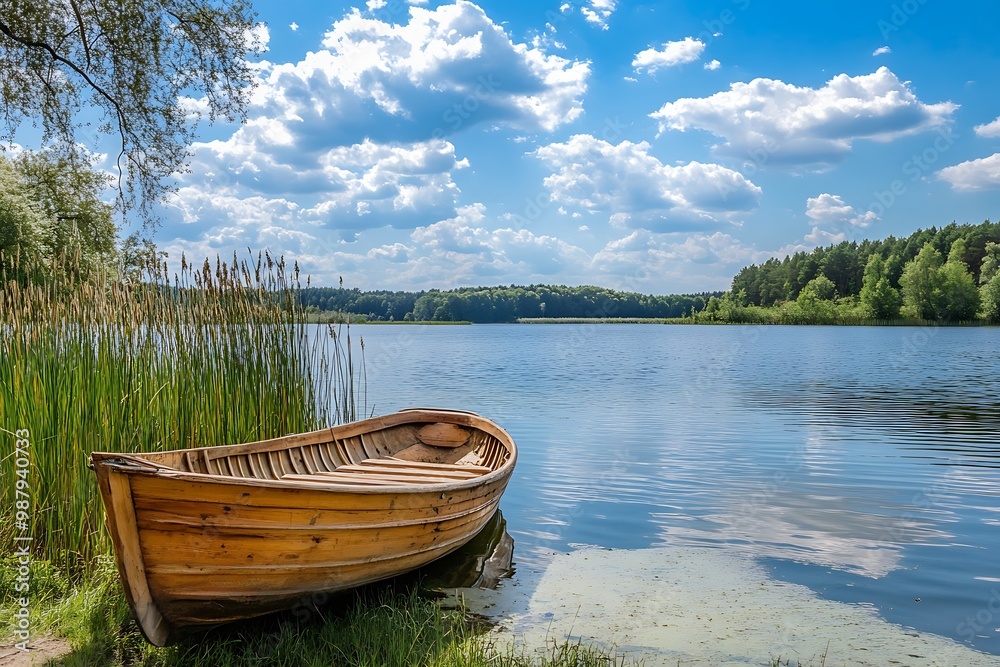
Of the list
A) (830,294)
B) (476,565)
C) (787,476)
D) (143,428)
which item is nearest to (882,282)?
(830,294)

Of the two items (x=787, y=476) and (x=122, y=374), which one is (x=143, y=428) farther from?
(x=787, y=476)

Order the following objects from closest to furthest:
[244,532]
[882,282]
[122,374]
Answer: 1. [244,532]
2. [122,374]
3. [882,282]

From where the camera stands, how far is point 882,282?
75.8 meters

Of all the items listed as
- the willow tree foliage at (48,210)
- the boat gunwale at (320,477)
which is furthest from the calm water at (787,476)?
the willow tree foliage at (48,210)

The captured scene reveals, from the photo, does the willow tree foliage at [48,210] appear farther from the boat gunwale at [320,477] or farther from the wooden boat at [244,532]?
the wooden boat at [244,532]

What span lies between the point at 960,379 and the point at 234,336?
24.0m

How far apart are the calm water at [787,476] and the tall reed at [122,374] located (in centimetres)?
305

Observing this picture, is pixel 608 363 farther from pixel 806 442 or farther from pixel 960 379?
pixel 806 442

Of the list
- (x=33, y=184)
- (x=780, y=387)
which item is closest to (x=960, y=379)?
(x=780, y=387)

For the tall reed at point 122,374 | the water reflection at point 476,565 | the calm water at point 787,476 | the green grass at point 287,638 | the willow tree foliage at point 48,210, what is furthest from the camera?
the willow tree foliage at point 48,210

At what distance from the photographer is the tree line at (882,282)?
71.6m

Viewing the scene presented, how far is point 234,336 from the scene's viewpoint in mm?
Answer: 6254

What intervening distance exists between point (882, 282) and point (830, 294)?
16.1 m

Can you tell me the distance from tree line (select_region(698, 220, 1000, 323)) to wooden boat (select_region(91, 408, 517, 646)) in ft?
259
